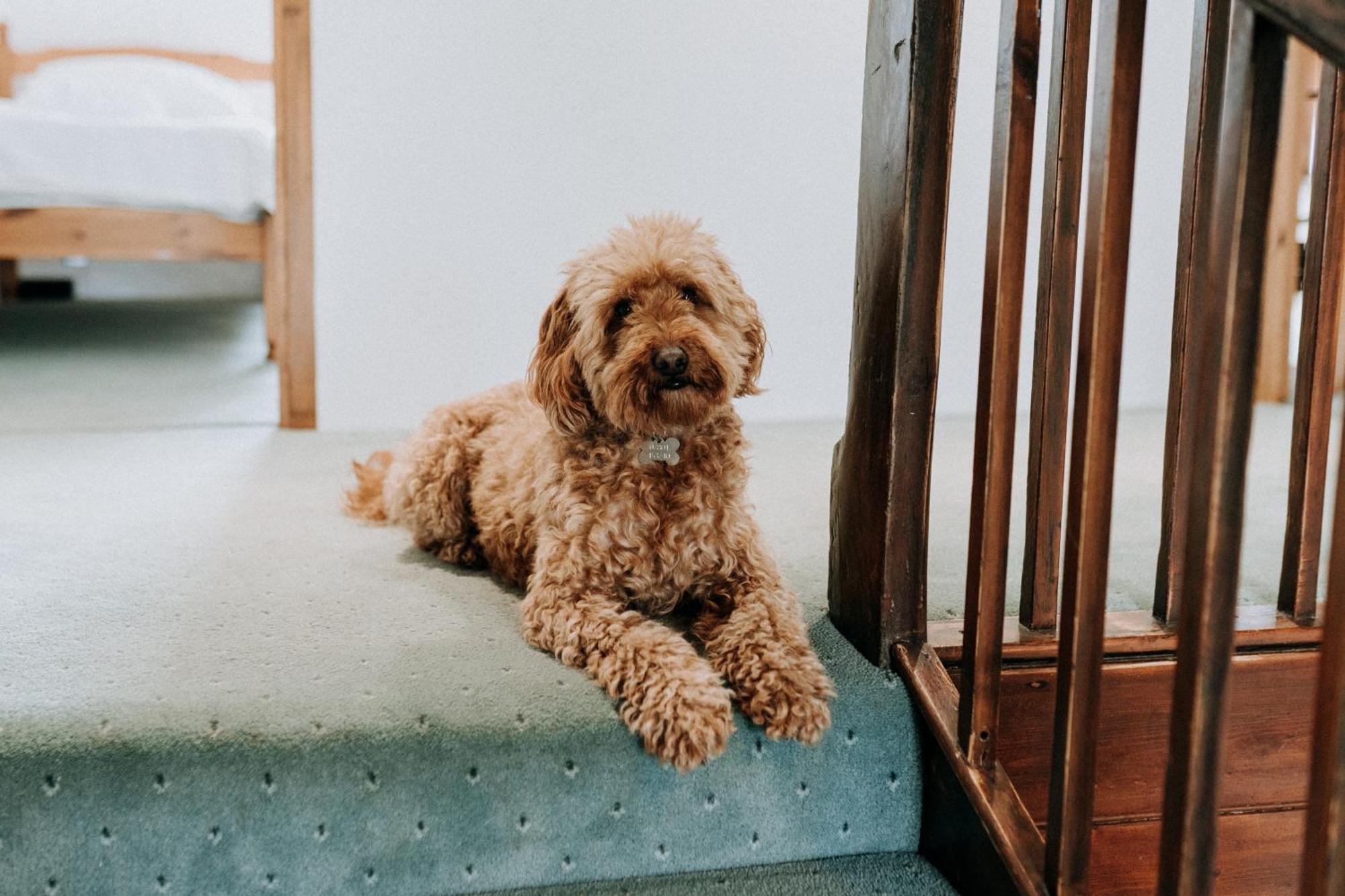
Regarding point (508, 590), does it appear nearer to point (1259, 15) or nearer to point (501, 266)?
point (1259, 15)

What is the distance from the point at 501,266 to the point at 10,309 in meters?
4.49

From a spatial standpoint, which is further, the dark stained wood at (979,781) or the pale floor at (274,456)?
the pale floor at (274,456)

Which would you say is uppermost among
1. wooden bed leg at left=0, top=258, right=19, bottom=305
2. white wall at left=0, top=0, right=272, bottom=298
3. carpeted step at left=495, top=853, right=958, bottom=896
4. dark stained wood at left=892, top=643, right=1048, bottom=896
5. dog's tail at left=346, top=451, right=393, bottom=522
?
white wall at left=0, top=0, right=272, bottom=298

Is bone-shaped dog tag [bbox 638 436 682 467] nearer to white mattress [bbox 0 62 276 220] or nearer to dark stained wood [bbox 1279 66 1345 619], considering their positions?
dark stained wood [bbox 1279 66 1345 619]

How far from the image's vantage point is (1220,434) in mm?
802

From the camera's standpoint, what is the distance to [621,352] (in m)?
1.42

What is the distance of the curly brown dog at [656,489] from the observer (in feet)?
4.37

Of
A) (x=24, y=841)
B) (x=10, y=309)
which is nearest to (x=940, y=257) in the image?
(x=24, y=841)

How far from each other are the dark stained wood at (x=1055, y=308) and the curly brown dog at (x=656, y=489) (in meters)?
0.37

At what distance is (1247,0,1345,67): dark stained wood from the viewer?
69 centimetres

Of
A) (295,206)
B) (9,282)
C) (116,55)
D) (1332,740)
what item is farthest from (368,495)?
(9,282)

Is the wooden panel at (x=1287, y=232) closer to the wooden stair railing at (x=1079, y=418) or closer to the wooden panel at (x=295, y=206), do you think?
the wooden stair railing at (x=1079, y=418)

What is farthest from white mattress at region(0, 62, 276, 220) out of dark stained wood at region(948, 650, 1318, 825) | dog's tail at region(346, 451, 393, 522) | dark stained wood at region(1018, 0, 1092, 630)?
dark stained wood at region(948, 650, 1318, 825)

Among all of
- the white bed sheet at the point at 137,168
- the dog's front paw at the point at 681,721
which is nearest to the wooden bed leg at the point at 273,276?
the white bed sheet at the point at 137,168
